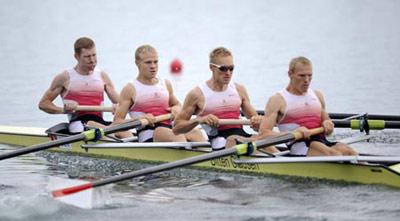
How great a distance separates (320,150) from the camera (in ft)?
29.3

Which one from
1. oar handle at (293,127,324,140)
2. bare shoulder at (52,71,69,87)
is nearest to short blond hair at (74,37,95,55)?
bare shoulder at (52,71,69,87)

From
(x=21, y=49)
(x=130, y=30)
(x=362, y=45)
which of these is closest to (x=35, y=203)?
(x=362, y=45)

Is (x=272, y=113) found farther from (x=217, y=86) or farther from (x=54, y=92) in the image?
A: (x=54, y=92)

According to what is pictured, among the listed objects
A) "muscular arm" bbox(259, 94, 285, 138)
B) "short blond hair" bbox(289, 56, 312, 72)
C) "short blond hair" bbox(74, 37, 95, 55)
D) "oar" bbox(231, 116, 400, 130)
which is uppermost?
"short blond hair" bbox(74, 37, 95, 55)

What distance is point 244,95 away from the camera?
33.1 ft

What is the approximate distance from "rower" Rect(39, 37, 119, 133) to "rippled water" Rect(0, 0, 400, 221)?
0.52 meters

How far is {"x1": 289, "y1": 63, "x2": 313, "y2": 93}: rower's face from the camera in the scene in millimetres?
9055

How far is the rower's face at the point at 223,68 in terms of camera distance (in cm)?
965

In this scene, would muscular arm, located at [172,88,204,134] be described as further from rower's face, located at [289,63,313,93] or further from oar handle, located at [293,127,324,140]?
oar handle, located at [293,127,324,140]

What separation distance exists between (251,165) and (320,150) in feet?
3.08

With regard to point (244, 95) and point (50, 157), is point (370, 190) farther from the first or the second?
point (50, 157)

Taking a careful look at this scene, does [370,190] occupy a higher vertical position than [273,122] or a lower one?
lower

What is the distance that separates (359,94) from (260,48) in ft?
39.8

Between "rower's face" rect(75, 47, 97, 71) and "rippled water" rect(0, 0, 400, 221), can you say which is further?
"rower's face" rect(75, 47, 97, 71)
